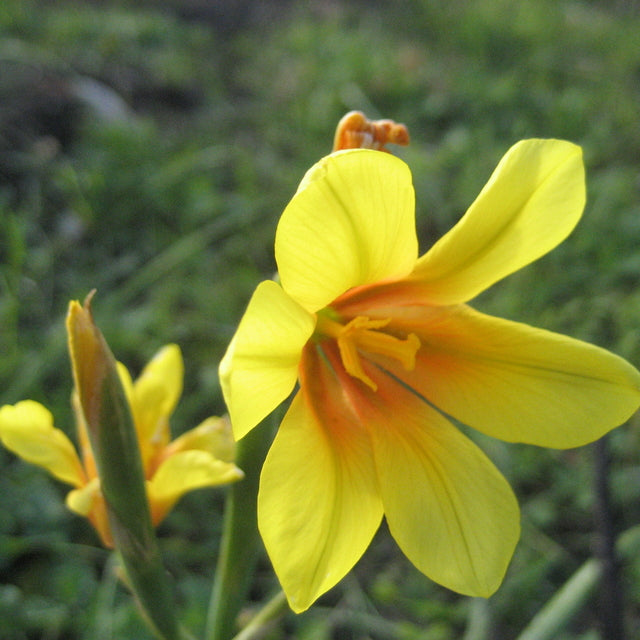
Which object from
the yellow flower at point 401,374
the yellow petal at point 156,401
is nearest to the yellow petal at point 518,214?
the yellow flower at point 401,374

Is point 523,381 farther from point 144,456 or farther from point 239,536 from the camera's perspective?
point 144,456

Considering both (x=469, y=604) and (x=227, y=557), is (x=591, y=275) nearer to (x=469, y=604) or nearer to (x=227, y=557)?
(x=469, y=604)

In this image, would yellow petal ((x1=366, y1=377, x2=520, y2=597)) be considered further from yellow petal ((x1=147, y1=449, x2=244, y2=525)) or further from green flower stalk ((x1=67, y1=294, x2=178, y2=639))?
green flower stalk ((x1=67, y1=294, x2=178, y2=639))

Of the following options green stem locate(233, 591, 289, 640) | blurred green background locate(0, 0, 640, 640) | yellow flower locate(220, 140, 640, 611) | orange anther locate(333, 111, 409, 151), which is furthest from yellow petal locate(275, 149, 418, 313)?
blurred green background locate(0, 0, 640, 640)

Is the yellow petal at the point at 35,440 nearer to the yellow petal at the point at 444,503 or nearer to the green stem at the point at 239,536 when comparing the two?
the green stem at the point at 239,536

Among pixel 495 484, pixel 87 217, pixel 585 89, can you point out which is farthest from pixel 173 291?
pixel 585 89

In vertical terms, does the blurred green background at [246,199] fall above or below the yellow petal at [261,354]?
below
